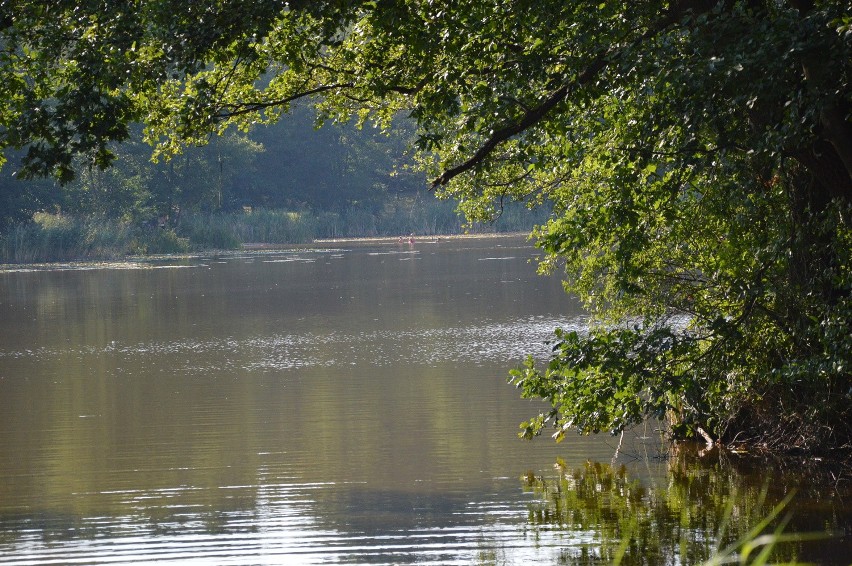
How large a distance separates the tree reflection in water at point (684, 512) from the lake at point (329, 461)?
3 centimetres

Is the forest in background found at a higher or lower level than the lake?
higher

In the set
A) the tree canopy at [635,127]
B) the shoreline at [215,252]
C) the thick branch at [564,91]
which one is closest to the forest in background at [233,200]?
the shoreline at [215,252]

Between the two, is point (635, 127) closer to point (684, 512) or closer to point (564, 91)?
point (564, 91)

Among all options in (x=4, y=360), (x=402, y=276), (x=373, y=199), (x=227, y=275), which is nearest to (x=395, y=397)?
(x=4, y=360)

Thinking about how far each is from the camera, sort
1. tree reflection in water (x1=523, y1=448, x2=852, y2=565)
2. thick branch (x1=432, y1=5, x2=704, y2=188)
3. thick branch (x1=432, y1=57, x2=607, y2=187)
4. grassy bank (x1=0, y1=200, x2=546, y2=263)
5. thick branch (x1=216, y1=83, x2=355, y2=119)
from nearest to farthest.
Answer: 1. tree reflection in water (x1=523, y1=448, x2=852, y2=565)
2. thick branch (x1=432, y1=5, x2=704, y2=188)
3. thick branch (x1=432, y1=57, x2=607, y2=187)
4. thick branch (x1=216, y1=83, x2=355, y2=119)
5. grassy bank (x1=0, y1=200, x2=546, y2=263)

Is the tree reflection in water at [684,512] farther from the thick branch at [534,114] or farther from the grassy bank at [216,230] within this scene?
the grassy bank at [216,230]

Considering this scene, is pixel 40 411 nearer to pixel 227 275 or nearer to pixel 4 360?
pixel 4 360

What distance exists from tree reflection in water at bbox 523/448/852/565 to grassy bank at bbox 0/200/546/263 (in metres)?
26.7

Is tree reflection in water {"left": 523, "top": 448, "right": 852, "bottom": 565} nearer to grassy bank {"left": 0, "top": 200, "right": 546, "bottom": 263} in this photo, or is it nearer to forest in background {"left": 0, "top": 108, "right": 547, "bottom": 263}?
grassy bank {"left": 0, "top": 200, "right": 546, "bottom": 263}

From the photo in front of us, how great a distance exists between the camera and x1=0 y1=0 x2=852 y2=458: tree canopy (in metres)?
8.20

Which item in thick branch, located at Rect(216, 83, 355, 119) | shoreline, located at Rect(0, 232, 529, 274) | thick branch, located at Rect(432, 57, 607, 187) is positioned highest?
thick branch, located at Rect(216, 83, 355, 119)

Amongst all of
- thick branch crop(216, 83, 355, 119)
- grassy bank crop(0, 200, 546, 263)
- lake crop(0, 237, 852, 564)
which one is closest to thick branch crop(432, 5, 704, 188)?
thick branch crop(216, 83, 355, 119)

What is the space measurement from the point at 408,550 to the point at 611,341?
2.63 m

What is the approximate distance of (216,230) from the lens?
61969 mm
